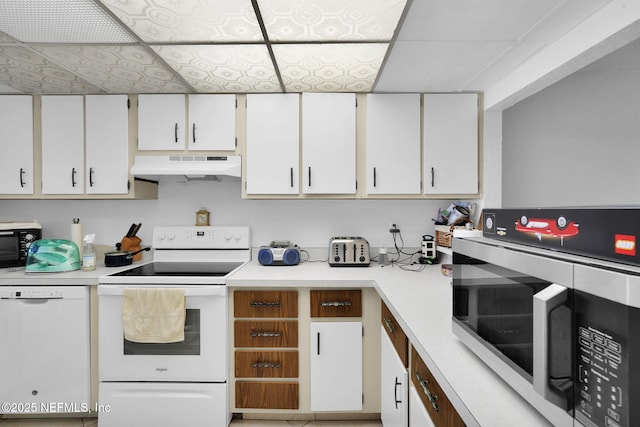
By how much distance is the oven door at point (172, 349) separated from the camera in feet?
6.20

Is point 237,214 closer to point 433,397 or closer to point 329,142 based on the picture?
point 329,142

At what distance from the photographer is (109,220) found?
8.51 ft

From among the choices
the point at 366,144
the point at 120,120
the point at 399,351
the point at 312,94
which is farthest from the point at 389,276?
the point at 120,120

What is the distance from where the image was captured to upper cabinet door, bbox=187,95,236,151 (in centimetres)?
227

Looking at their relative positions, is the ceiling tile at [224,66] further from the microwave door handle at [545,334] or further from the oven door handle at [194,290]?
the microwave door handle at [545,334]

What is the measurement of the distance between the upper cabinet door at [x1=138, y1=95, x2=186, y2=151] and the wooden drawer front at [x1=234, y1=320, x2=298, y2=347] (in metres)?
1.34

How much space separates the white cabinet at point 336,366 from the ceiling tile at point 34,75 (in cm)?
224

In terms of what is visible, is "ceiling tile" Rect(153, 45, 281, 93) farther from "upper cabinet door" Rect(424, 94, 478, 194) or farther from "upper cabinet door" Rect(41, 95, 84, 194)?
"upper cabinet door" Rect(424, 94, 478, 194)

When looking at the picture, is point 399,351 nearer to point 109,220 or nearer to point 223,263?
point 223,263

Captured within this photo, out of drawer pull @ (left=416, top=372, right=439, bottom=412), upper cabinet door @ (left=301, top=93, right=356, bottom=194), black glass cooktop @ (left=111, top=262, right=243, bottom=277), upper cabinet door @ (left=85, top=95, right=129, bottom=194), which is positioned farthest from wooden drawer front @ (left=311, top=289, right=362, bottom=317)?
upper cabinet door @ (left=85, top=95, right=129, bottom=194)

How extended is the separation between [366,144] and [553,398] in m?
1.89

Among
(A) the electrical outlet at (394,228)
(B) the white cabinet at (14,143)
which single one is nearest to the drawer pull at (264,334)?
(A) the electrical outlet at (394,228)

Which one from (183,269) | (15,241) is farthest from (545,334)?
(15,241)

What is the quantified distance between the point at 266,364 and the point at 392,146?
168cm
